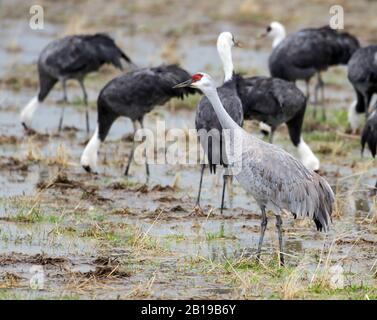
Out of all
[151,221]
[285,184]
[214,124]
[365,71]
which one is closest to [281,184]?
[285,184]

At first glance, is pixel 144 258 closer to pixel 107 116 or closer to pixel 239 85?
pixel 239 85

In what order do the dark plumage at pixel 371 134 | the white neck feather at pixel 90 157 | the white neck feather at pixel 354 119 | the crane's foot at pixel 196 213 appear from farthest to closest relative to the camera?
the white neck feather at pixel 354 119 < the white neck feather at pixel 90 157 < the dark plumage at pixel 371 134 < the crane's foot at pixel 196 213

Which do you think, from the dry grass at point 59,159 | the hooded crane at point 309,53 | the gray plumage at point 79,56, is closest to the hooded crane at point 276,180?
the dry grass at point 59,159

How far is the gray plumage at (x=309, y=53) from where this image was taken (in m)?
15.6

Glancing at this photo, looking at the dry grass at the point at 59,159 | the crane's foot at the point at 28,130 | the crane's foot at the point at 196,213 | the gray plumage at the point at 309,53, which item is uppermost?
the gray plumage at the point at 309,53

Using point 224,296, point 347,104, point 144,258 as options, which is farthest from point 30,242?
point 347,104

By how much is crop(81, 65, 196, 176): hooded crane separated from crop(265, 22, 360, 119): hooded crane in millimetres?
3389

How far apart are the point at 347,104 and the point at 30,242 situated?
9087 millimetres

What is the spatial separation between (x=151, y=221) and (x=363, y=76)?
17.9 ft

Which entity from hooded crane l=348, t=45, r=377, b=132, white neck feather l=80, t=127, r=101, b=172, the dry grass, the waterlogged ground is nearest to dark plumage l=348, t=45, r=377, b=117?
hooded crane l=348, t=45, r=377, b=132

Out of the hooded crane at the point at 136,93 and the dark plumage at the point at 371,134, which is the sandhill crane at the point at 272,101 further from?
the dark plumage at the point at 371,134

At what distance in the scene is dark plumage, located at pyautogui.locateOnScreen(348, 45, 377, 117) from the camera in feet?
46.9

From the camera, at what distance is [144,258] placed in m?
8.53

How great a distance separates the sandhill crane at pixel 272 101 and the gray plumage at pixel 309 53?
10.1 ft
